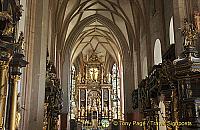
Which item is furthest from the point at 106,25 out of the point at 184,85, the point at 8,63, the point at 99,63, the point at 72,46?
the point at 8,63

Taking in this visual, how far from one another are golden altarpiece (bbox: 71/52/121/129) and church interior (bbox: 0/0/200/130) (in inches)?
4.6

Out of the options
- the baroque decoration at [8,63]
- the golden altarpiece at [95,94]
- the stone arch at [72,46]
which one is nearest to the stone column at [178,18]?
the baroque decoration at [8,63]

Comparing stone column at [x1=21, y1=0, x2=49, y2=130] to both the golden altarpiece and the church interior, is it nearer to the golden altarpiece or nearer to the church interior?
the church interior

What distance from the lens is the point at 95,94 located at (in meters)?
37.0

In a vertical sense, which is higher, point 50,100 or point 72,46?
point 72,46

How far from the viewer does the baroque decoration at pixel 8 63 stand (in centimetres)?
806

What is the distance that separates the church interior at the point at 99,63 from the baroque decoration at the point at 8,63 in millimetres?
26

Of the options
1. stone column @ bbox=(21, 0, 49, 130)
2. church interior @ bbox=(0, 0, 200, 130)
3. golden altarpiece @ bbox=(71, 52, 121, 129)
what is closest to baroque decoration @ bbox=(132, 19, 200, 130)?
church interior @ bbox=(0, 0, 200, 130)

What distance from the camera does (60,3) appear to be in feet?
71.5

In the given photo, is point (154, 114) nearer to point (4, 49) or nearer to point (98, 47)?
point (4, 49)

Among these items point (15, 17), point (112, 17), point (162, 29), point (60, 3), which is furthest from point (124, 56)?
A: point (15, 17)

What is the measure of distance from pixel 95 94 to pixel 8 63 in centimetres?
2894

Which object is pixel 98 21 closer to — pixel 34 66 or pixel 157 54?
pixel 157 54

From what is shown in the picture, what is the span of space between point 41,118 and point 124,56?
16.0 m
